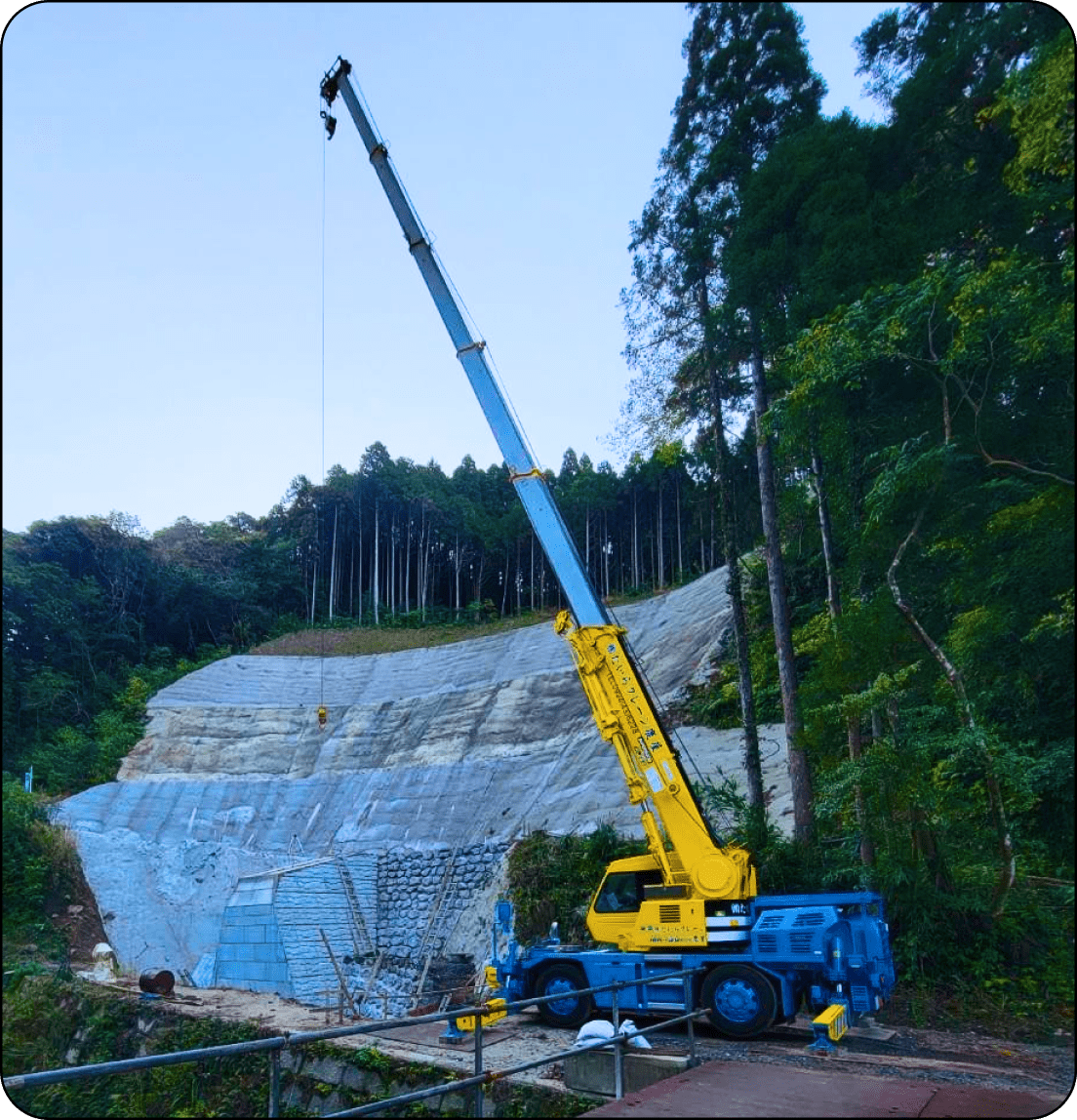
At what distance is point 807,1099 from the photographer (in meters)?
5.17

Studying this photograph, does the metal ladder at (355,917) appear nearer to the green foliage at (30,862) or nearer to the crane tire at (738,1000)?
the green foliage at (30,862)

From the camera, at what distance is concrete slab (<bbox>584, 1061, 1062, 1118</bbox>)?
4773mm

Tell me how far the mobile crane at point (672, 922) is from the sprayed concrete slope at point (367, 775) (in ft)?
20.3

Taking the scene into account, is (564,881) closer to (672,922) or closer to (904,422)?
(672,922)

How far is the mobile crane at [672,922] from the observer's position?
866 cm

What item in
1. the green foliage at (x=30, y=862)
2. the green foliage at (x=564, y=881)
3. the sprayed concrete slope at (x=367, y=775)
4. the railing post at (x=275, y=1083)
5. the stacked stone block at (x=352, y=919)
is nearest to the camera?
the railing post at (x=275, y=1083)

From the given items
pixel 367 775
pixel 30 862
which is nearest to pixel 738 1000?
pixel 30 862

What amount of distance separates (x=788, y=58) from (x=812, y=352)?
7.09m

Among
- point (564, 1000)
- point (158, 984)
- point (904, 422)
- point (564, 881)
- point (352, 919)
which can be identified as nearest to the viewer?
point (564, 1000)

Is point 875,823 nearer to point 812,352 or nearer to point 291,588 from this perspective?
point 812,352

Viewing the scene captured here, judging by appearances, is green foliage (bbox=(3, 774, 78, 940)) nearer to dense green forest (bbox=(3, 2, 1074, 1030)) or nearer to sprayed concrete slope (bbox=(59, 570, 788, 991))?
sprayed concrete slope (bbox=(59, 570, 788, 991))

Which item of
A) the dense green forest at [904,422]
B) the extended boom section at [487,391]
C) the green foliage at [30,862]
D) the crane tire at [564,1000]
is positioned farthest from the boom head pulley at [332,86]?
the green foliage at [30,862]

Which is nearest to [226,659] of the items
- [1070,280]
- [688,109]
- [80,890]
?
[80,890]

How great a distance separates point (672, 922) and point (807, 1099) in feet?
14.1
